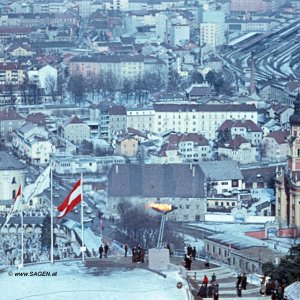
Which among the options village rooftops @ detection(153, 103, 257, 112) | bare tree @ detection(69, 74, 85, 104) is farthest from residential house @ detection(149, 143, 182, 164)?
bare tree @ detection(69, 74, 85, 104)

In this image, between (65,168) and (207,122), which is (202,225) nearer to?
(65,168)

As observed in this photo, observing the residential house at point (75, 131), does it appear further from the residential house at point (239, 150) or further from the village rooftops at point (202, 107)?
the residential house at point (239, 150)

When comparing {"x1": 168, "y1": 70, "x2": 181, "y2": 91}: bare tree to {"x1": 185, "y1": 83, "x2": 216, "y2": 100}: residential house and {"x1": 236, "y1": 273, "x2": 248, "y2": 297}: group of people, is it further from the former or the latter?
{"x1": 236, "y1": 273, "x2": 248, "y2": 297}: group of people

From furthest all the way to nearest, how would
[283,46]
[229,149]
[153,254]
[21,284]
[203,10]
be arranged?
[203,10]
[283,46]
[229,149]
[153,254]
[21,284]

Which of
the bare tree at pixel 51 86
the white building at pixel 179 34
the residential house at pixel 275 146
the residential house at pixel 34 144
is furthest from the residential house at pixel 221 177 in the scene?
the white building at pixel 179 34

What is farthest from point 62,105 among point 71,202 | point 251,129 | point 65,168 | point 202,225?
point 71,202

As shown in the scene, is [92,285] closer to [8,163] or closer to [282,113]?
[8,163]

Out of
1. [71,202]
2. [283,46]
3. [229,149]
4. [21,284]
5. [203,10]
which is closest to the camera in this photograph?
[21,284]
